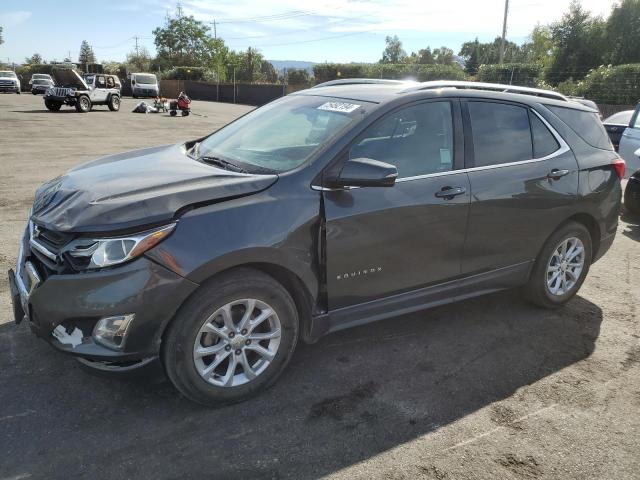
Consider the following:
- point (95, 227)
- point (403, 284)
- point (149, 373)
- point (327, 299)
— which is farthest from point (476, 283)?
point (95, 227)

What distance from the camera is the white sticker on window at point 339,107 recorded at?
3.52m

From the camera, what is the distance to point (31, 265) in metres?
2.95

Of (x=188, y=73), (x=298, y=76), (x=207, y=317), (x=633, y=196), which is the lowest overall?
(x=633, y=196)

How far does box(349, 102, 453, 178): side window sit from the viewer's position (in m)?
3.38

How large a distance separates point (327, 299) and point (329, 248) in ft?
1.09

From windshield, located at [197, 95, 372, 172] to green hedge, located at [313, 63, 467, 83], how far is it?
88.2 feet

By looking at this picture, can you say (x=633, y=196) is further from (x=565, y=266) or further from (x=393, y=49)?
(x=393, y=49)

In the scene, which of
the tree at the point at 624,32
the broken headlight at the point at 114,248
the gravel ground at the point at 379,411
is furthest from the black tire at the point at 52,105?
the tree at the point at 624,32

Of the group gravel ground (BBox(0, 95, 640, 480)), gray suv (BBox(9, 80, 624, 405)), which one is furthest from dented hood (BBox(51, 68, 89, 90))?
gray suv (BBox(9, 80, 624, 405))

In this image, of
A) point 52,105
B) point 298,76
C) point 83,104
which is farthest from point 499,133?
point 298,76

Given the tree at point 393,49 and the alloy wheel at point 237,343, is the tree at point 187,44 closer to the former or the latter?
the tree at point 393,49

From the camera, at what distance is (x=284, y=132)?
3.74 meters

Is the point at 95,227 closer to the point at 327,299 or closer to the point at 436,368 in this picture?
the point at 327,299

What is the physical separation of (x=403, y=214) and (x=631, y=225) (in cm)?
585
